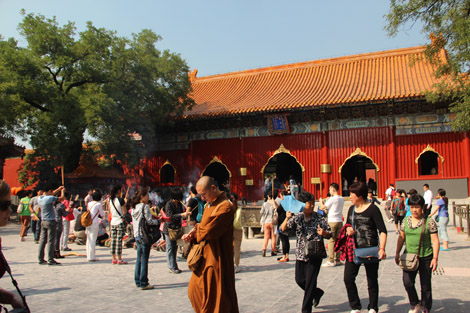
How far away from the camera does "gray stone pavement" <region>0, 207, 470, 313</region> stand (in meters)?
5.29

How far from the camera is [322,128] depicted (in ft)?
61.9

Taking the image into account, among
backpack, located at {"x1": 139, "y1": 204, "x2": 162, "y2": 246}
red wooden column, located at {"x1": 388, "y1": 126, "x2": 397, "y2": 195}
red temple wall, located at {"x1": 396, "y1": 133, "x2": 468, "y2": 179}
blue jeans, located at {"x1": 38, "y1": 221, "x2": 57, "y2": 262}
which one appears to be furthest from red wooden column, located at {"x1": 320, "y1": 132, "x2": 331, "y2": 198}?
backpack, located at {"x1": 139, "y1": 204, "x2": 162, "y2": 246}

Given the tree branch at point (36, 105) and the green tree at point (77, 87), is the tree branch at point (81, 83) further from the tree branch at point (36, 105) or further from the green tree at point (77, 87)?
the tree branch at point (36, 105)

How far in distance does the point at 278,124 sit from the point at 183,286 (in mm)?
13709

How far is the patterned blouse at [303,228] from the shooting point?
16.7 feet

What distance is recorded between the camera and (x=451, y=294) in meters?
5.63

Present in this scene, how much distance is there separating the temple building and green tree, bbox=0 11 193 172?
3.36 m

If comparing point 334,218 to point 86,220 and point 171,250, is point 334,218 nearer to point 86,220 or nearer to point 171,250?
point 171,250

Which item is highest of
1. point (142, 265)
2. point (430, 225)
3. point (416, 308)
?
point (430, 225)

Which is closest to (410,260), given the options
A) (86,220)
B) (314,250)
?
(314,250)

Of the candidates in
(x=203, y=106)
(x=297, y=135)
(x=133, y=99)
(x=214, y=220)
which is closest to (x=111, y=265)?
(x=214, y=220)

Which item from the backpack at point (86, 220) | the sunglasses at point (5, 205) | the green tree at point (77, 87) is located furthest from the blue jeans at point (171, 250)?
the green tree at point (77, 87)

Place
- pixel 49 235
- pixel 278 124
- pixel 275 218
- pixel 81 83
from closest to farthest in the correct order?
pixel 49 235
pixel 275 218
pixel 81 83
pixel 278 124

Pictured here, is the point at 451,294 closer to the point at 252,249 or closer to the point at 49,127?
the point at 252,249
